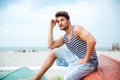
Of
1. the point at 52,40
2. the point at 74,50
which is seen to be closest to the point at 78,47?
the point at 74,50

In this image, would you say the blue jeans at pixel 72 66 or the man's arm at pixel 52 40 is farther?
the man's arm at pixel 52 40

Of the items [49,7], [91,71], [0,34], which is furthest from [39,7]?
[91,71]

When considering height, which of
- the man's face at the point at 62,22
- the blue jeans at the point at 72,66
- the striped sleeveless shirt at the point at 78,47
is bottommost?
the blue jeans at the point at 72,66

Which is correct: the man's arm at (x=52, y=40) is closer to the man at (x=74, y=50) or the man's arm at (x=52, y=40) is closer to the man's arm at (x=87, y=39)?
the man at (x=74, y=50)

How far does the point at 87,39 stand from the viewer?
88 cm

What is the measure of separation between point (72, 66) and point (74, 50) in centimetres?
6

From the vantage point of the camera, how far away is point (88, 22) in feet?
4.07

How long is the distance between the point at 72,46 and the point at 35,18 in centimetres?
Result: 46

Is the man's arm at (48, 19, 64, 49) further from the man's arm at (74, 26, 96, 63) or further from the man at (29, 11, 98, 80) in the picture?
the man's arm at (74, 26, 96, 63)

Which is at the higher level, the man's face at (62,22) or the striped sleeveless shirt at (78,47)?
the man's face at (62,22)

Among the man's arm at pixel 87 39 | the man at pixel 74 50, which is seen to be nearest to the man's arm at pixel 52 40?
the man at pixel 74 50

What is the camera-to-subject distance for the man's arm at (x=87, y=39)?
0.87 m

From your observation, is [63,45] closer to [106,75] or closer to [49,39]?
[49,39]

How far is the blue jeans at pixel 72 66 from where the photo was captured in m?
0.90
